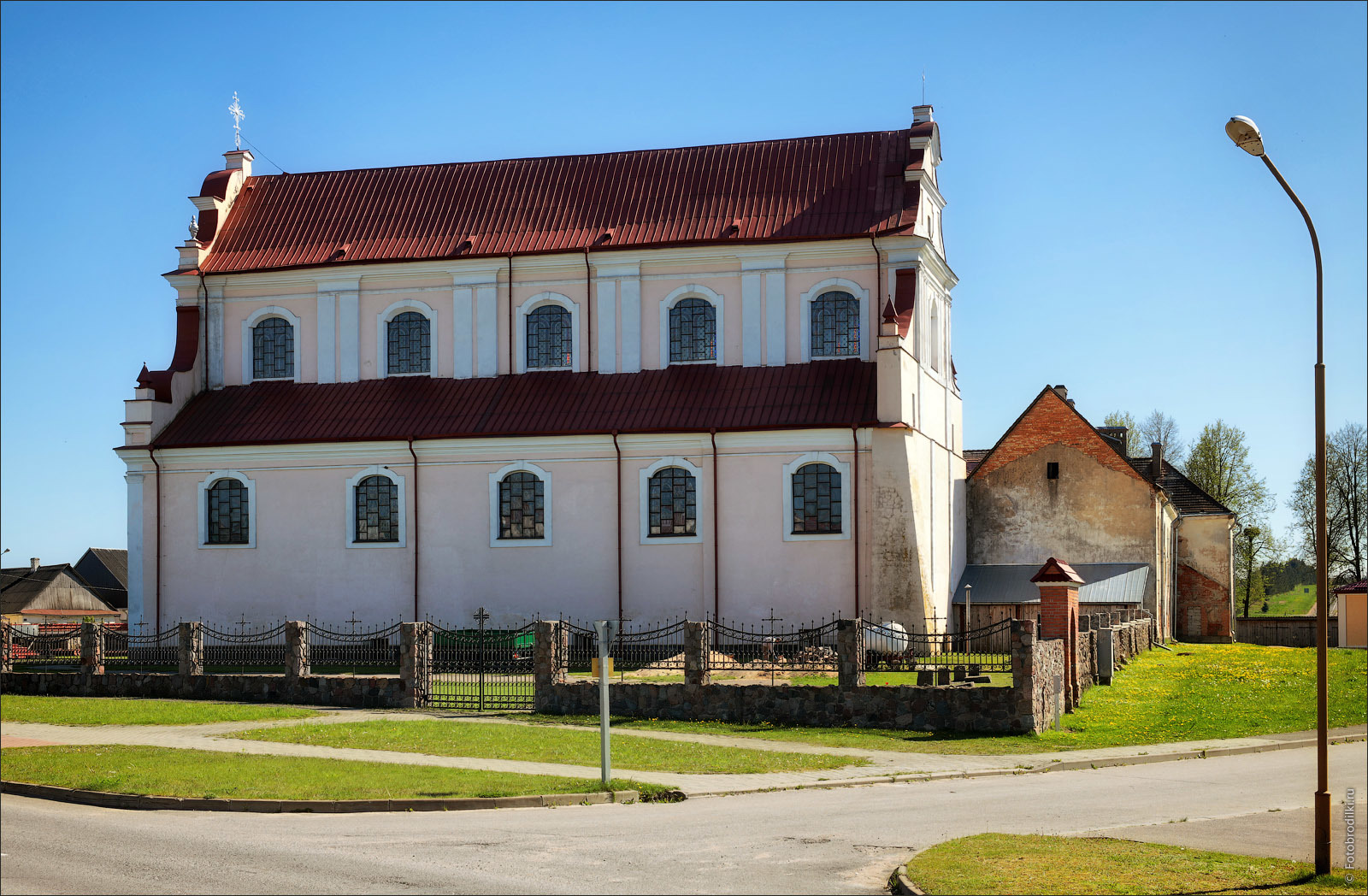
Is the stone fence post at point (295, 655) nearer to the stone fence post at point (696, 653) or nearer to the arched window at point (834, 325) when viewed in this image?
the stone fence post at point (696, 653)

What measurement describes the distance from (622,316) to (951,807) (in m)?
26.0

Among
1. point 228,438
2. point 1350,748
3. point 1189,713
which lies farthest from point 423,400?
point 1350,748

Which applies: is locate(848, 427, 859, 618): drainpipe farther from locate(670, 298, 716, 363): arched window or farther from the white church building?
locate(670, 298, 716, 363): arched window

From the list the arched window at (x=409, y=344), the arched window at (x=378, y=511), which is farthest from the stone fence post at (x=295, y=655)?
the arched window at (x=409, y=344)

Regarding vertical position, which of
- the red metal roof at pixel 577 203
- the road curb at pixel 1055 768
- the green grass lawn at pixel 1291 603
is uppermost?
the red metal roof at pixel 577 203

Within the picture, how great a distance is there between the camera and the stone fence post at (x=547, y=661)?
25.9 metres

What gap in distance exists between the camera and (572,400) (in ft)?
129

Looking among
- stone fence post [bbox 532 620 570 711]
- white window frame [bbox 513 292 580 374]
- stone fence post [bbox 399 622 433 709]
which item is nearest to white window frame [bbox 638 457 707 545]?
white window frame [bbox 513 292 580 374]

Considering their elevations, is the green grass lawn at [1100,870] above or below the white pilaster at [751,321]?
below

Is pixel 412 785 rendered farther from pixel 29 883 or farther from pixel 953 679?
pixel 953 679

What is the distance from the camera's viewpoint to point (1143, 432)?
8106cm

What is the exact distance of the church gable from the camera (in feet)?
150

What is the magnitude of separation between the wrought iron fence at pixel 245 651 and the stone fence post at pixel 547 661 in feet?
31.6

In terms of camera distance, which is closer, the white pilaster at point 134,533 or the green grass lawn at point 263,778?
the green grass lawn at point 263,778
